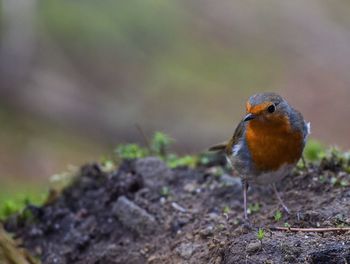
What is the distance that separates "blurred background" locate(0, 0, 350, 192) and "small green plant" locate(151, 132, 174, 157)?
641 centimetres

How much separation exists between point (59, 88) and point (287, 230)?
11.0 meters

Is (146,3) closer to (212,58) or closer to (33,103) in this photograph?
(212,58)

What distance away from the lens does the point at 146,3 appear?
16.7 meters

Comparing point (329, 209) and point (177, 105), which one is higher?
point (177, 105)

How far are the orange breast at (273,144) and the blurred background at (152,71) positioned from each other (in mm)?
7805

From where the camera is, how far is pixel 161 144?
5324 mm

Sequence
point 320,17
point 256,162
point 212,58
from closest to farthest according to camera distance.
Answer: point 256,162
point 212,58
point 320,17

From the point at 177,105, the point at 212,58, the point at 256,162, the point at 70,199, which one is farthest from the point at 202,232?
the point at 212,58

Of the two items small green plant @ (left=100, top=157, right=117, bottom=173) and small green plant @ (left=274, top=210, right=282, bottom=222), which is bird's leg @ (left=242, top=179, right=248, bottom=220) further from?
small green plant @ (left=100, top=157, right=117, bottom=173)

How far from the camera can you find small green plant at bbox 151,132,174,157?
5301 millimetres

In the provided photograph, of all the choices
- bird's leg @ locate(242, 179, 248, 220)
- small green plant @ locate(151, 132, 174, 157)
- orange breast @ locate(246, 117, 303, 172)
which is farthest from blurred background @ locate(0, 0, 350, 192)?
orange breast @ locate(246, 117, 303, 172)

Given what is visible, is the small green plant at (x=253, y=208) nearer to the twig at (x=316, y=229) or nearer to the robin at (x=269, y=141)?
the robin at (x=269, y=141)

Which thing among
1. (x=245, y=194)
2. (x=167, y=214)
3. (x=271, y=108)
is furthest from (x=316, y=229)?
(x=167, y=214)

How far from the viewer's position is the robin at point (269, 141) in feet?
13.2
